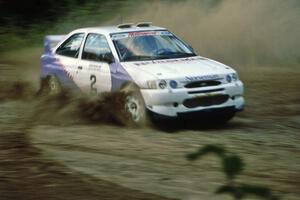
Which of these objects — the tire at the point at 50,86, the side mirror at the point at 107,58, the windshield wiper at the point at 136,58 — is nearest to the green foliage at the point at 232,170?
the windshield wiper at the point at 136,58

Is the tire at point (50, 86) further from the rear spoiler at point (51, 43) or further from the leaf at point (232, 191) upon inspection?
the leaf at point (232, 191)

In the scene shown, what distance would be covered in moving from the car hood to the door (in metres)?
0.47

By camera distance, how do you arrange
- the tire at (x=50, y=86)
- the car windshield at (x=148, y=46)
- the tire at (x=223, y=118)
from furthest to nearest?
1. the tire at (x=50, y=86)
2. the car windshield at (x=148, y=46)
3. the tire at (x=223, y=118)

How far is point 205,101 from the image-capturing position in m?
9.90

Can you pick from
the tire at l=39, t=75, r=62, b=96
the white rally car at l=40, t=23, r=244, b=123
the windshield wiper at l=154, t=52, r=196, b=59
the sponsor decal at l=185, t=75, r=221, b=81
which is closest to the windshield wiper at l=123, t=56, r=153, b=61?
the white rally car at l=40, t=23, r=244, b=123

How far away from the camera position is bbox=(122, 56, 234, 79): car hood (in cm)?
989

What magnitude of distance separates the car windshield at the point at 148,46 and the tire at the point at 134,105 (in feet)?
2.24

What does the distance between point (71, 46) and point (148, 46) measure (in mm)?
1731

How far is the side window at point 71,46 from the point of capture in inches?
463

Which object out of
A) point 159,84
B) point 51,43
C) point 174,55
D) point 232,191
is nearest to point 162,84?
point 159,84

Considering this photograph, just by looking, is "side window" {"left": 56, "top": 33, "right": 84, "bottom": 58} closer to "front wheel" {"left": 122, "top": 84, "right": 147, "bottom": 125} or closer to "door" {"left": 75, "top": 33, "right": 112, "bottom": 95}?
"door" {"left": 75, "top": 33, "right": 112, "bottom": 95}

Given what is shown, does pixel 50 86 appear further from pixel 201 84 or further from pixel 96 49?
pixel 201 84

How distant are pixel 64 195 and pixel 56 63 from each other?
251 inches

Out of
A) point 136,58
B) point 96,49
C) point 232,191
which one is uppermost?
point 96,49
